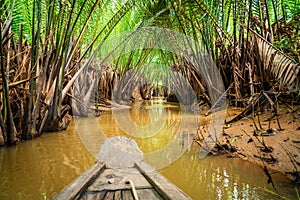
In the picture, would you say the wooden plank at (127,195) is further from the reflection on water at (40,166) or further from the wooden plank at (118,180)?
the reflection on water at (40,166)

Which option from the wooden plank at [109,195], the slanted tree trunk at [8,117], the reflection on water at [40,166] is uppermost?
the slanted tree trunk at [8,117]

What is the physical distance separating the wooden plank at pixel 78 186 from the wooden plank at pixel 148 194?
388 millimetres

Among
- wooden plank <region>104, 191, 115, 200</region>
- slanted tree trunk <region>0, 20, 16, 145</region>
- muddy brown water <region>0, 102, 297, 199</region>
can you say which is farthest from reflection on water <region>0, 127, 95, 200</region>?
wooden plank <region>104, 191, 115, 200</region>

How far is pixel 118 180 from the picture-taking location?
6.82ft

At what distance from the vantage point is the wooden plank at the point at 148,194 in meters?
1.76

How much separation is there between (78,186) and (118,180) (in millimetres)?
411

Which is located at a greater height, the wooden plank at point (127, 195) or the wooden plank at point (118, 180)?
the wooden plank at point (118, 180)

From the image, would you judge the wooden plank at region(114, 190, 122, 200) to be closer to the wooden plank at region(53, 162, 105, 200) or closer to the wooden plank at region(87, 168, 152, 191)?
the wooden plank at region(87, 168, 152, 191)

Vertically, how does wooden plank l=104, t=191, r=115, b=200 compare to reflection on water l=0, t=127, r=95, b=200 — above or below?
above

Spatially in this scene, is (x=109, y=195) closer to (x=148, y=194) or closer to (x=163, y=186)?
(x=148, y=194)

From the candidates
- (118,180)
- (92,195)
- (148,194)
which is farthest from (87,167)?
(148,194)

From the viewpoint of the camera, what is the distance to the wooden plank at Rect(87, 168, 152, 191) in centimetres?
192

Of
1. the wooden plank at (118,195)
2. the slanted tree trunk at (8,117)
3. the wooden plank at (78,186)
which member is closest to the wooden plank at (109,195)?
the wooden plank at (118,195)

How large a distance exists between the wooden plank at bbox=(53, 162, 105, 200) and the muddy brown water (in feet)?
0.93
